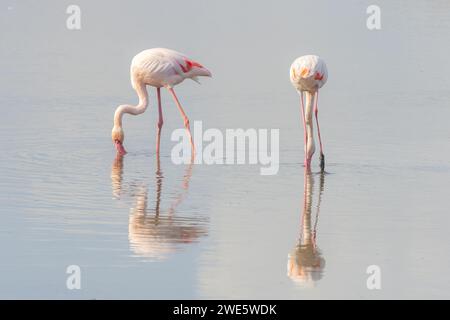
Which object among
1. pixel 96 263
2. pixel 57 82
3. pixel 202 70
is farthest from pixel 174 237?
pixel 57 82

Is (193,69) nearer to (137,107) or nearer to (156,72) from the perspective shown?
(156,72)

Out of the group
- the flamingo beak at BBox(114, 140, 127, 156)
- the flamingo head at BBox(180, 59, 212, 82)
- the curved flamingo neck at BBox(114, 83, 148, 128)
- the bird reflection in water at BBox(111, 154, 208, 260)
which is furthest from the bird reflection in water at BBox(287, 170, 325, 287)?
the flamingo head at BBox(180, 59, 212, 82)

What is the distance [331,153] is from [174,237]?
174 inches

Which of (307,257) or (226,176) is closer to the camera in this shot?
(307,257)

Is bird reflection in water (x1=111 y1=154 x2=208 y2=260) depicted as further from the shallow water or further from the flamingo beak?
the flamingo beak

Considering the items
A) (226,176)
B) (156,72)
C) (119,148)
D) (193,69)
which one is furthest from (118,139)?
(226,176)

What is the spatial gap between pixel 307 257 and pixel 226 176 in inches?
132

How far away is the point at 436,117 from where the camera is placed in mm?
16500

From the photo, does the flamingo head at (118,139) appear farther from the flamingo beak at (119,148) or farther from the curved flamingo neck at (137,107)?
the curved flamingo neck at (137,107)

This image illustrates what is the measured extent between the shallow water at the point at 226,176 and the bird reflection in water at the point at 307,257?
0.02 meters

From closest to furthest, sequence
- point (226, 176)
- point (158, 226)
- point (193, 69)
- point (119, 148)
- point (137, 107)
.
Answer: point (158, 226) → point (226, 176) → point (119, 148) → point (137, 107) → point (193, 69)

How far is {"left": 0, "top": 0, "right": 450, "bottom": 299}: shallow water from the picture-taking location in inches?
354

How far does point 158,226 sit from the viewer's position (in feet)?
34.4
